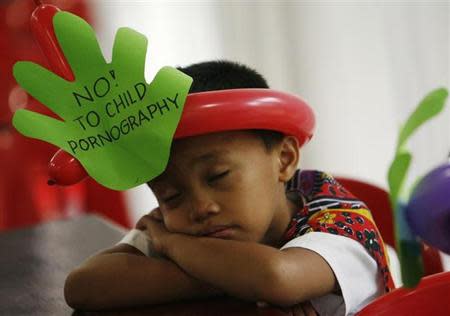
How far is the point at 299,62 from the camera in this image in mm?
2451

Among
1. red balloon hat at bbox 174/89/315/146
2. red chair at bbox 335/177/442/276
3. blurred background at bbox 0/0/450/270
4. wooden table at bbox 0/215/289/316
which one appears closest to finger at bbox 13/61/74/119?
red balloon hat at bbox 174/89/315/146

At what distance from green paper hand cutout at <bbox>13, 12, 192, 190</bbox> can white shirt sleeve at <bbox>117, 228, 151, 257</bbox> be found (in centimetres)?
20

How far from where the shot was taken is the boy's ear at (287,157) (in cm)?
89

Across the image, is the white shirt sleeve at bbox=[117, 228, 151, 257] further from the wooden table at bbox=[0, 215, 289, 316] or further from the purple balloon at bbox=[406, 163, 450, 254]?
the purple balloon at bbox=[406, 163, 450, 254]

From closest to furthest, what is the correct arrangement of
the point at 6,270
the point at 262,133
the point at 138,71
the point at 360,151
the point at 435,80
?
the point at 138,71, the point at 262,133, the point at 6,270, the point at 435,80, the point at 360,151

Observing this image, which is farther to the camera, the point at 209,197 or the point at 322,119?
the point at 322,119

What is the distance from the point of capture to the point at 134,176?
2.36ft

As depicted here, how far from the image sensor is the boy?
28.6 inches

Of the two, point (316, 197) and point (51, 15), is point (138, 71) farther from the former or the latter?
point (316, 197)

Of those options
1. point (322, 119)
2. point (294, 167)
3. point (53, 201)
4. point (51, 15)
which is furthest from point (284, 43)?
point (51, 15)

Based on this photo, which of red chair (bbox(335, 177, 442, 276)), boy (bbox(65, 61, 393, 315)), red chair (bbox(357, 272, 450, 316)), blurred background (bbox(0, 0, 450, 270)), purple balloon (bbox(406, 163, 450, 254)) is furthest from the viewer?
blurred background (bbox(0, 0, 450, 270))

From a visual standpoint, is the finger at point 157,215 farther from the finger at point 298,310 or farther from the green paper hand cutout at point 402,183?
the green paper hand cutout at point 402,183

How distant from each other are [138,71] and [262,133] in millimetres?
212

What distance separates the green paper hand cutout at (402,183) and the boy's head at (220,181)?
0.33 meters
